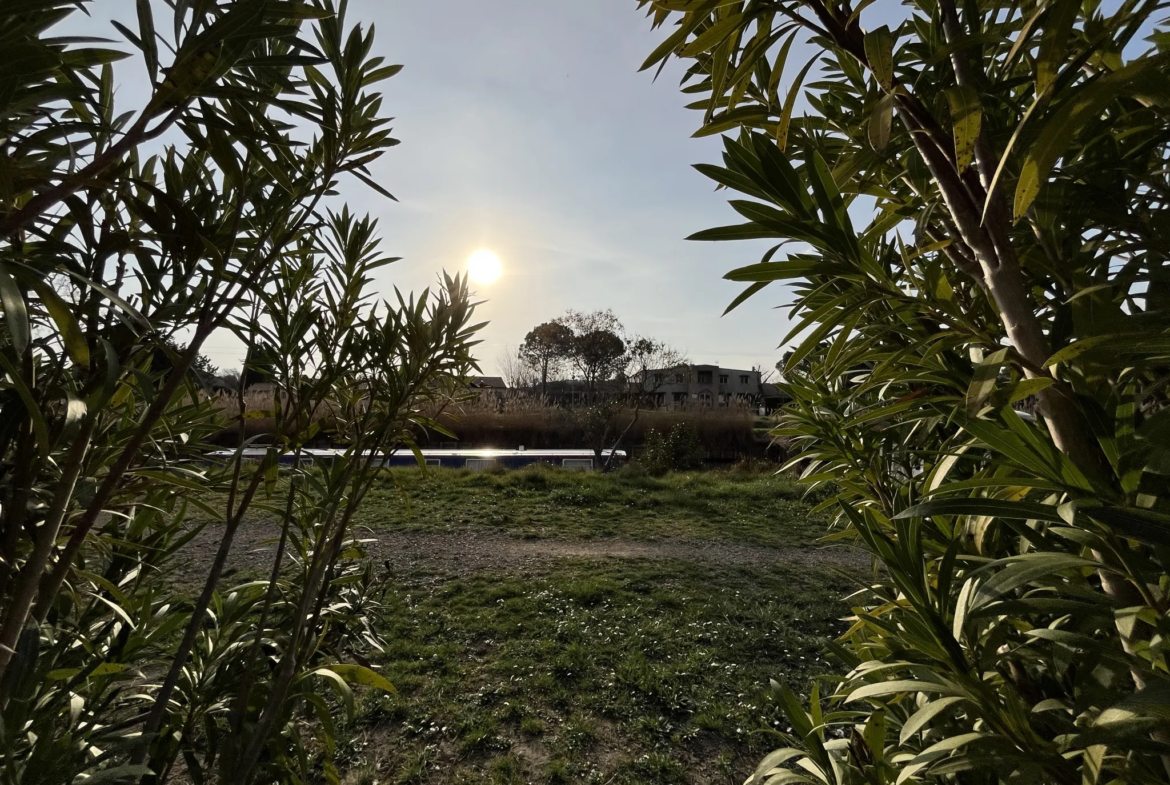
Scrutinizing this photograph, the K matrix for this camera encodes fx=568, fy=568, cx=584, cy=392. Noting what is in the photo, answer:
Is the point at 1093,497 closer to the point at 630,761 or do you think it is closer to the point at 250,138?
the point at 250,138

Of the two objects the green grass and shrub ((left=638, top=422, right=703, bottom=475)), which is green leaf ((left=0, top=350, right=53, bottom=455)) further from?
shrub ((left=638, top=422, right=703, bottom=475))

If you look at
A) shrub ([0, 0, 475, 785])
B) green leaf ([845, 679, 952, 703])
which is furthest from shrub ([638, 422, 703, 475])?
green leaf ([845, 679, 952, 703])

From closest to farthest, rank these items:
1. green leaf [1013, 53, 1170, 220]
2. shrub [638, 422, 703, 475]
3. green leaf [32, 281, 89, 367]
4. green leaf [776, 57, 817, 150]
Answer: green leaf [1013, 53, 1170, 220]
green leaf [32, 281, 89, 367]
green leaf [776, 57, 817, 150]
shrub [638, 422, 703, 475]

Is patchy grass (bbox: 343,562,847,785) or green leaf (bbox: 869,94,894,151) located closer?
green leaf (bbox: 869,94,894,151)

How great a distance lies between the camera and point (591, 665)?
4.11 m

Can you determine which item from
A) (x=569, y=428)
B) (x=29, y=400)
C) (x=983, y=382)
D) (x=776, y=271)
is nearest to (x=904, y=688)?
(x=983, y=382)

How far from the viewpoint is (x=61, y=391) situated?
743 millimetres

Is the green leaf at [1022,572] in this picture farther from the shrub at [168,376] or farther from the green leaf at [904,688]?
the shrub at [168,376]

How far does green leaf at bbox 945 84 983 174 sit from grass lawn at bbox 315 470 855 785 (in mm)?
1394

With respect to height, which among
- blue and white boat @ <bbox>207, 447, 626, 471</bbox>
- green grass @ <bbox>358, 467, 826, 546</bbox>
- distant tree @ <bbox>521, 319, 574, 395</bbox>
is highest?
distant tree @ <bbox>521, 319, 574, 395</bbox>

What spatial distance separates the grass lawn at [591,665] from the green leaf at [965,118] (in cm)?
139

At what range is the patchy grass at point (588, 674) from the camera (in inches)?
121

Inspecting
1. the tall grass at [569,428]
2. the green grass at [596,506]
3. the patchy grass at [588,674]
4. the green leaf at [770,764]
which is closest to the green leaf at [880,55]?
the green leaf at [770,764]

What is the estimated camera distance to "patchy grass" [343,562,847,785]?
3.07 meters
